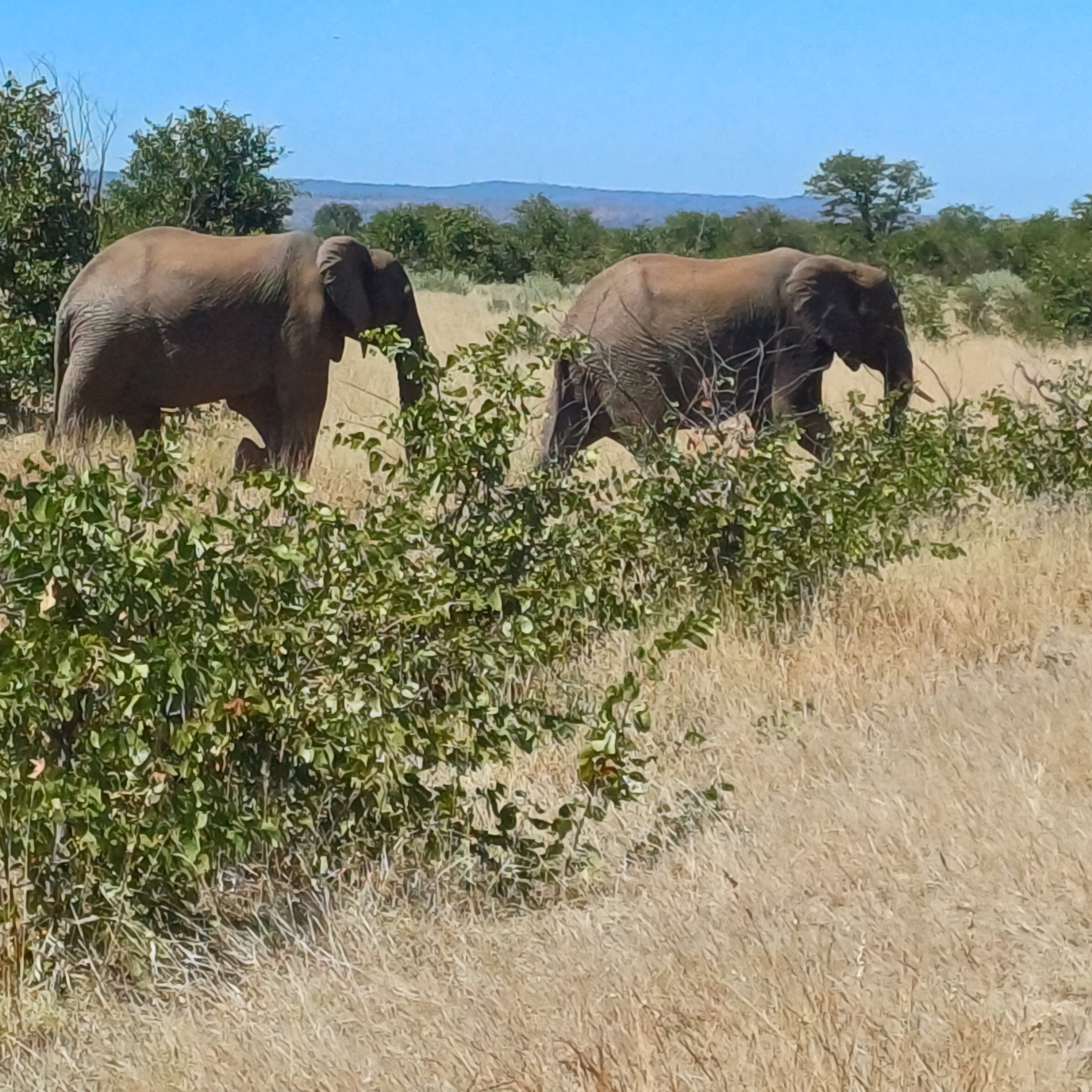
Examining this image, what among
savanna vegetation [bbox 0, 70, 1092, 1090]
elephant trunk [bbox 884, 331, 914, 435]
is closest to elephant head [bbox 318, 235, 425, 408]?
elephant trunk [bbox 884, 331, 914, 435]

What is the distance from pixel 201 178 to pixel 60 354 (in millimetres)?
7489

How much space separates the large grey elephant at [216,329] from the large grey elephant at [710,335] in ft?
4.10

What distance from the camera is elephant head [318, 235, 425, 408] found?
429 inches

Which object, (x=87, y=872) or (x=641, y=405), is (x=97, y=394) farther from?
(x=87, y=872)

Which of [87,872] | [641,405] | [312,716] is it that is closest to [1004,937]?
[312,716]

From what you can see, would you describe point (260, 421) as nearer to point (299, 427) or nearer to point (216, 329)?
point (299, 427)

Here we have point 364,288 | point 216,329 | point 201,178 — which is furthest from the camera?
point 201,178

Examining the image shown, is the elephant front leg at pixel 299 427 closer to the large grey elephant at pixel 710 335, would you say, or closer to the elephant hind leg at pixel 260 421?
the elephant hind leg at pixel 260 421

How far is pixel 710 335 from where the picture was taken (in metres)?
11.2

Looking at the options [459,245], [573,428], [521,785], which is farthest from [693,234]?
[521,785]

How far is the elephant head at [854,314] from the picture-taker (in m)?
11.7

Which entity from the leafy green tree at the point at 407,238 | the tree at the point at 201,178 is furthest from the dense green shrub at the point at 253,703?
the leafy green tree at the point at 407,238

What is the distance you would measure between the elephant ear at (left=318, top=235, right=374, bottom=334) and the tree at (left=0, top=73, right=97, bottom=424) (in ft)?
11.8

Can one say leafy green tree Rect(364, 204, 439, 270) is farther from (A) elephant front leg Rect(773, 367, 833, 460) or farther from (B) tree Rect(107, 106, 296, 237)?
(A) elephant front leg Rect(773, 367, 833, 460)
